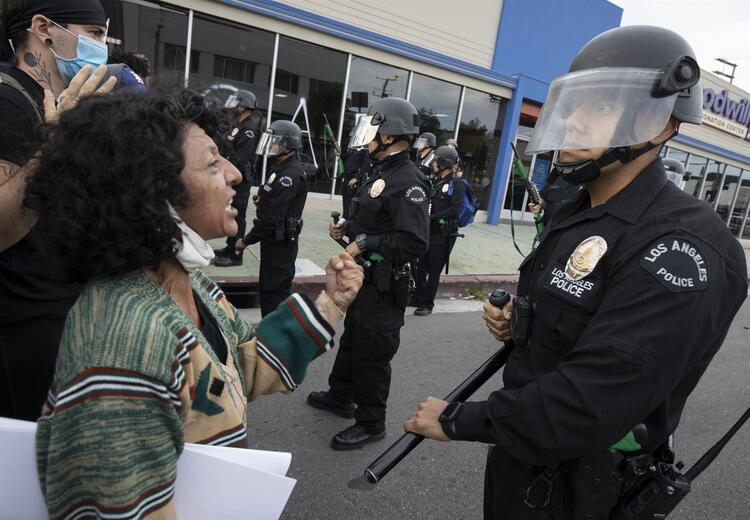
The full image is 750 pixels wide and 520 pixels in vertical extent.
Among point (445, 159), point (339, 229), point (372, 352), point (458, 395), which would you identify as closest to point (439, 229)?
point (445, 159)

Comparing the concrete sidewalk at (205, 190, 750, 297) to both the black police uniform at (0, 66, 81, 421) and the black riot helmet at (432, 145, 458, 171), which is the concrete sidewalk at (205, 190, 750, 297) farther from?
the black police uniform at (0, 66, 81, 421)

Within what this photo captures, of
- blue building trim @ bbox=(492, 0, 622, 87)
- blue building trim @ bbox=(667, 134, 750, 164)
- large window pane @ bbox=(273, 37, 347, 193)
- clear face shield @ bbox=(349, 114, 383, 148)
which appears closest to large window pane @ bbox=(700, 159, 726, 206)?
blue building trim @ bbox=(667, 134, 750, 164)

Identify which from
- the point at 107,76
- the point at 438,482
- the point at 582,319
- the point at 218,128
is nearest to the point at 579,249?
the point at 582,319

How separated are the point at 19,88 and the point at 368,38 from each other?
10.2 m

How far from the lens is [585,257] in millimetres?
1389

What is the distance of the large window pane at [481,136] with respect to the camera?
1307cm

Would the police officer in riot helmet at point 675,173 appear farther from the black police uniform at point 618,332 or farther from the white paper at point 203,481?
the white paper at point 203,481

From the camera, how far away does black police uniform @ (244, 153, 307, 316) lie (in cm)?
468

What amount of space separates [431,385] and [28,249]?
10.4ft

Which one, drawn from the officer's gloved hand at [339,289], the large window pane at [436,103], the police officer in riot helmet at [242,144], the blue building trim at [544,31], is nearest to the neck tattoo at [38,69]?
the officer's gloved hand at [339,289]

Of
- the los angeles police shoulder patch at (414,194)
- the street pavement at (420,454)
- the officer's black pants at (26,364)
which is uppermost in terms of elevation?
the los angeles police shoulder patch at (414,194)

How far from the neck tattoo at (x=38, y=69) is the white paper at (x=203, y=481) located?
1.33 metres

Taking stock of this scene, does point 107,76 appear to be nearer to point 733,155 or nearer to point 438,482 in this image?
point 438,482

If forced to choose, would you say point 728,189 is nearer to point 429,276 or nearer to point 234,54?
point 429,276
